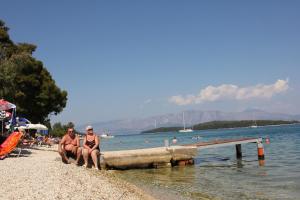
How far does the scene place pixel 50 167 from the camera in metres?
14.0

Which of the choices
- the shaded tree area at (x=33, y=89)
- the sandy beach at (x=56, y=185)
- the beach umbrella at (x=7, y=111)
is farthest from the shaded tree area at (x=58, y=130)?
the sandy beach at (x=56, y=185)

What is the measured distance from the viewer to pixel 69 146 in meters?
15.6

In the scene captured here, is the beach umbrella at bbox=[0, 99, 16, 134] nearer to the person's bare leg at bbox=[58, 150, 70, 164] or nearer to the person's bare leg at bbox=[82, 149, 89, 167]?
the person's bare leg at bbox=[58, 150, 70, 164]

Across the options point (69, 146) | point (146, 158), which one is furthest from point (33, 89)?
point (69, 146)

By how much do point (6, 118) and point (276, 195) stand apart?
16.1 meters

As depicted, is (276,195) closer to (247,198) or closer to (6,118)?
(247,198)

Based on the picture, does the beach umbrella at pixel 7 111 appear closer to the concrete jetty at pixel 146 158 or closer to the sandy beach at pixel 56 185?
the concrete jetty at pixel 146 158

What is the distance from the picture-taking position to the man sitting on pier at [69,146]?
15.5 metres

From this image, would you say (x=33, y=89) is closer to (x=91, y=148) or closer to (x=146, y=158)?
(x=146, y=158)

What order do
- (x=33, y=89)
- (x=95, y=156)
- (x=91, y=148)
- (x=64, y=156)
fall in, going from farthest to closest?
(x=33, y=89)
(x=64, y=156)
(x=91, y=148)
(x=95, y=156)

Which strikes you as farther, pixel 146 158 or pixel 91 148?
pixel 146 158

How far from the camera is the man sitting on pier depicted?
51.0ft

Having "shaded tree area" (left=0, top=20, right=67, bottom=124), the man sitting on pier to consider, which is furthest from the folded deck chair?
"shaded tree area" (left=0, top=20, right=67, bottom=124)

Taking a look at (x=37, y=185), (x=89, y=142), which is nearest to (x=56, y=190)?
(x=37, y=185)
